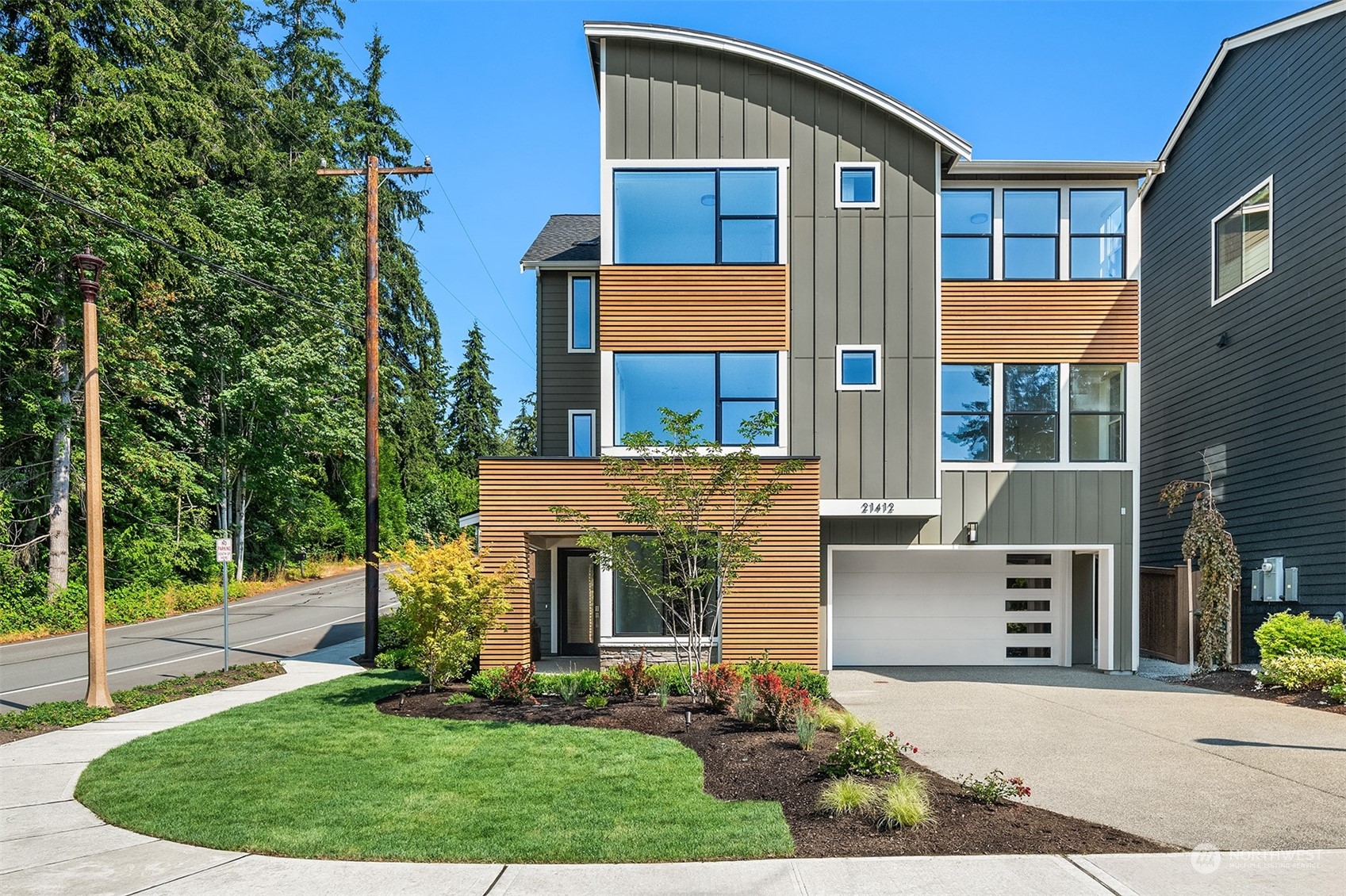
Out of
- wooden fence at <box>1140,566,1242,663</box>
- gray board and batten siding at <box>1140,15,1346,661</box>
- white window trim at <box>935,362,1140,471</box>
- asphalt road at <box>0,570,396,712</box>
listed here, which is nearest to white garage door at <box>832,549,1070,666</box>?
white window trim at <box>935,362,1140,471</box>

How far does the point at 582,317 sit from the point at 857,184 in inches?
227

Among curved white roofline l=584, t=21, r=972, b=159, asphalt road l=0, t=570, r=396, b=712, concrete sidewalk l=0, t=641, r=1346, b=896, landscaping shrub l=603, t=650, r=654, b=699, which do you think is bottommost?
asphalt road l=0, t=570, r=396, b=712

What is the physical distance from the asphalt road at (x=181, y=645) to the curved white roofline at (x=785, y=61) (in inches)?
525

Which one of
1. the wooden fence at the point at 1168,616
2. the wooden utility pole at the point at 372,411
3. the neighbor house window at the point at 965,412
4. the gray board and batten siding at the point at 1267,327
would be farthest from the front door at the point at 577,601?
the gray board and batten siding at the point at 1267,327

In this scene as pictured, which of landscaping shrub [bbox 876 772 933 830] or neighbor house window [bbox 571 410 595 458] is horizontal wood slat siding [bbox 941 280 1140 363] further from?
landscaping shrub [bbox 876 772 933 830]

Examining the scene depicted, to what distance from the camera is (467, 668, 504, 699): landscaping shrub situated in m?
10.8

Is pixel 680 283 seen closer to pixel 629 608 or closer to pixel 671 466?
pixel 671 466

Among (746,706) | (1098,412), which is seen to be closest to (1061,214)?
(1098,412)

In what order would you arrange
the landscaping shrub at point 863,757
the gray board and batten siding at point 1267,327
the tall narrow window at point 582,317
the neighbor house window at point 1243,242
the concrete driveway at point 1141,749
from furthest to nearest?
the tall narrow window at point 582,317, the neighbor house window at point 1243,242, the gray board and batten siding at point 1267,327, the landscaping shrub at point 863,757, the concrete driveway at point 1141,749

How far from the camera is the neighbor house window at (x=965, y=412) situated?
14328 millimetres

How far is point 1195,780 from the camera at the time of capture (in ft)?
23.8

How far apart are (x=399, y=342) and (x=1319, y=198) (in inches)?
1300

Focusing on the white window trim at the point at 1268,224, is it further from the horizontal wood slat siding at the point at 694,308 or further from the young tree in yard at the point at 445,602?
the young tree in yard at the point at 445,602

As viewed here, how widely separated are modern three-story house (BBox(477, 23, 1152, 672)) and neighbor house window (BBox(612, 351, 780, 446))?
0.03 meters
